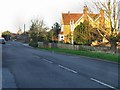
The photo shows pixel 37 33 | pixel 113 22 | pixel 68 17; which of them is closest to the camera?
pixel 113 22

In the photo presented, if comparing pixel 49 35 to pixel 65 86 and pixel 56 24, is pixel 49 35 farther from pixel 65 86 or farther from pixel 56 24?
pixel 65 86

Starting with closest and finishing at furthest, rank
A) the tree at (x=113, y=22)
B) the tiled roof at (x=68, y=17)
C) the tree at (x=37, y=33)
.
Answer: the tree at (x=113, y=22) < the tree at (x=37, y=33) < the tiled roof at (x=68, y=17)

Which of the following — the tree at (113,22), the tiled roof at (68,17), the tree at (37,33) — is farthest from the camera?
the tiled roof at (68,17)

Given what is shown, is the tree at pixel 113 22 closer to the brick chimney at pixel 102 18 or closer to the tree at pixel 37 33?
the brick chimney at pixel 102 18

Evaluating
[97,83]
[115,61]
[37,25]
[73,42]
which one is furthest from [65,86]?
[37,25]

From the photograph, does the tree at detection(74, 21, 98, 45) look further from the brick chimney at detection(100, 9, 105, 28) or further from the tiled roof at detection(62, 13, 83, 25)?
the tiled roof at detection(62, 13, 83, 25)

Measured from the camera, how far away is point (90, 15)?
47125mm

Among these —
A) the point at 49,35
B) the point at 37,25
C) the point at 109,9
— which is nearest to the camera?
the point at 109,9

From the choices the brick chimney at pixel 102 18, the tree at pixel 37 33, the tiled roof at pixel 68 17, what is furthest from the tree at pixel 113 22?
the tiled roof at pixel 68 17

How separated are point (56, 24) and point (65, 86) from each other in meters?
91.7

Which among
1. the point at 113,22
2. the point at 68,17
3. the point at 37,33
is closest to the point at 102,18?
the point at 113,22

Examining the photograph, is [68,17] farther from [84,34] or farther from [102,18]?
[102,18]

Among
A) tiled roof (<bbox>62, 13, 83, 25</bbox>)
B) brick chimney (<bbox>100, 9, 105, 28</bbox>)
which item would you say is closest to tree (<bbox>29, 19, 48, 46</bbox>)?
tiled roof (<bbox>62, 13, 83, 25</bbox>)

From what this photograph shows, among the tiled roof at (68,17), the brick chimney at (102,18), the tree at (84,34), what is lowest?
the tree at (84,34)
